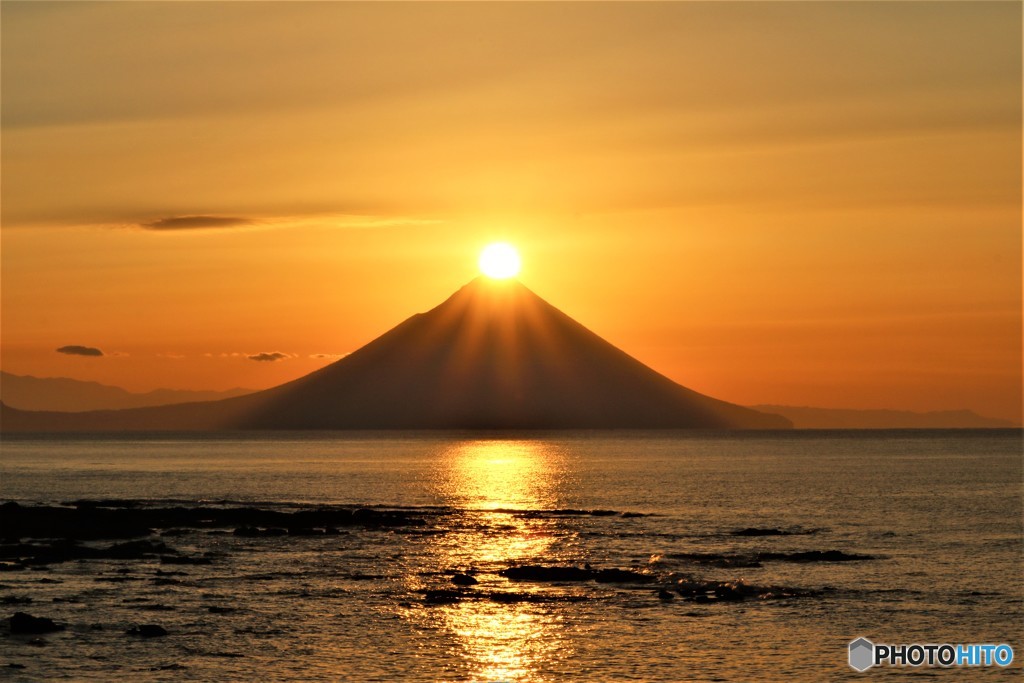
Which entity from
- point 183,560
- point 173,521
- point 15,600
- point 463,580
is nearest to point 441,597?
point 463,580

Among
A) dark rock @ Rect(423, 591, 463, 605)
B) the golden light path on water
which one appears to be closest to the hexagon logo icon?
the golden light path on water

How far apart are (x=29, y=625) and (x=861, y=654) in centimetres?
2354

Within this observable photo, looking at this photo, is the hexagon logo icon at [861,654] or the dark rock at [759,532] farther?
the dark rock at [759,532]

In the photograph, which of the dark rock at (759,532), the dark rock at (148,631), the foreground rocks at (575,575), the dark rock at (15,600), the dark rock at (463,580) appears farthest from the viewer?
the dark rock at (759,532)

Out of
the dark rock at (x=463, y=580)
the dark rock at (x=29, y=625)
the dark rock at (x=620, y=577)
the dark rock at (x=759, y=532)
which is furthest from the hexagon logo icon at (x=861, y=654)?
the dark rock at (x=759, y=532)

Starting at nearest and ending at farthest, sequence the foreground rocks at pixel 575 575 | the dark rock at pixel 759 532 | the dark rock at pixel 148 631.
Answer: the dark rock at pixel 148 631 < the foreground rocks at pixel 575 575 < the dark rock at pixel 759 532

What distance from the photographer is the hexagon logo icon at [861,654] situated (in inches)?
1246

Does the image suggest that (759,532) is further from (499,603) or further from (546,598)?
(499,603)

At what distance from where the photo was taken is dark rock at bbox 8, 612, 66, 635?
35.2m

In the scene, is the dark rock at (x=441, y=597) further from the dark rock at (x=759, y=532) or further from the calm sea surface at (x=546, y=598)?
the dark rock at (x=759, y=532)

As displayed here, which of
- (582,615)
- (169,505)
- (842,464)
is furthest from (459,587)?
(842,464)

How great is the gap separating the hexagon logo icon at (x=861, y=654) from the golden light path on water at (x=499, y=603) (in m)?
7.69

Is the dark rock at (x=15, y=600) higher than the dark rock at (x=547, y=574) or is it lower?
lower

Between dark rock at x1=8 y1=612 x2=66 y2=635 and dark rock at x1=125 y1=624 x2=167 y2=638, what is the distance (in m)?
2.23
